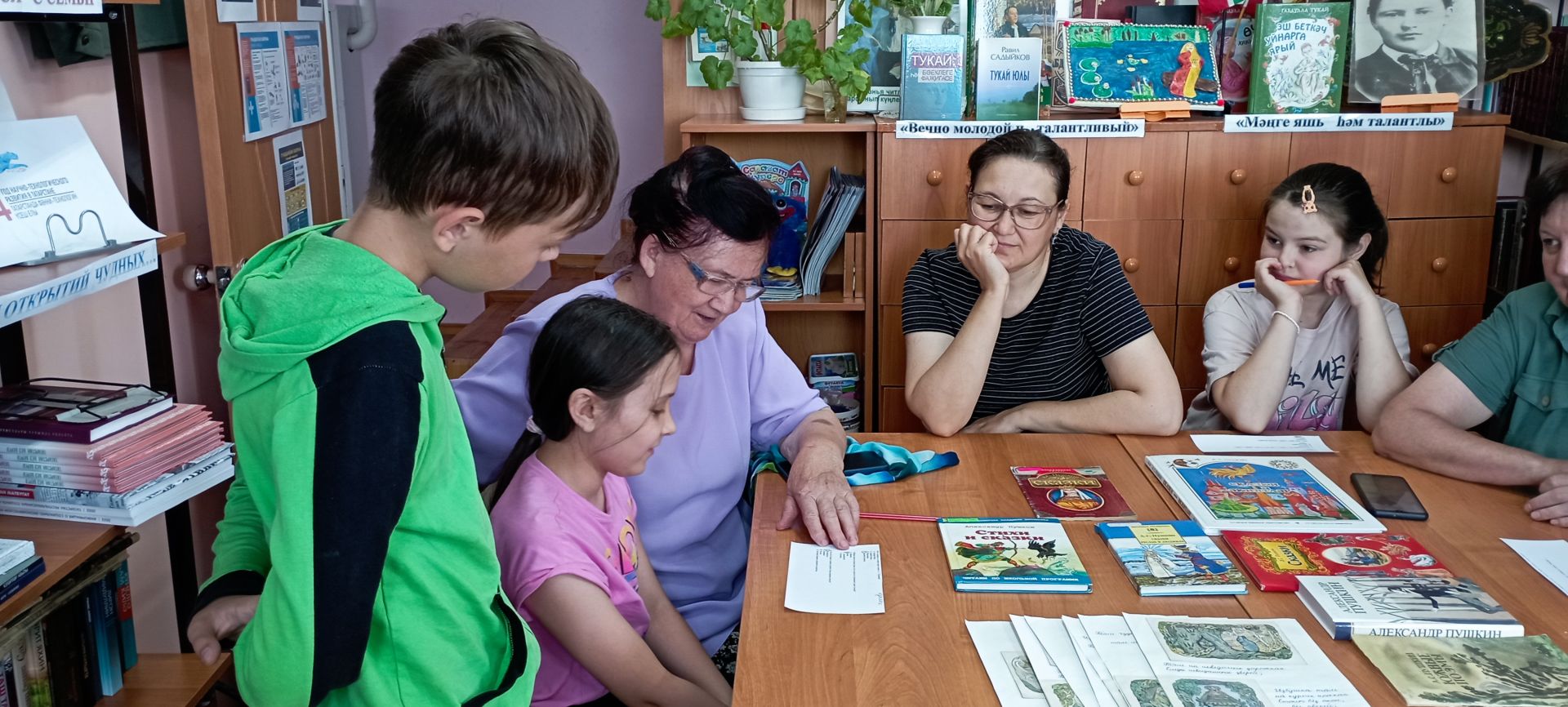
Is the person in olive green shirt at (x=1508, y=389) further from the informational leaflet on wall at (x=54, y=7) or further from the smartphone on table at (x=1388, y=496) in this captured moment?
the informational leaflet on wall at (x=54, y=7)

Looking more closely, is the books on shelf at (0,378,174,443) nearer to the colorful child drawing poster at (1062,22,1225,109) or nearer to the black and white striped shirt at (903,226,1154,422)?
the black and white striped shirt at (903,226,1154,422)

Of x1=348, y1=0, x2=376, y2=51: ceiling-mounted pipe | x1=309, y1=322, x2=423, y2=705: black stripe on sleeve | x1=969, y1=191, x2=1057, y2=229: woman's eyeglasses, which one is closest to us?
x1=309, y1=322, x2=423, y2=705: black stripe on sleeve

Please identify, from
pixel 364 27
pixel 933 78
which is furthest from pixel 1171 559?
pixel 364 27

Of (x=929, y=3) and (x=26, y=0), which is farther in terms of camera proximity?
(x=929, y=3)

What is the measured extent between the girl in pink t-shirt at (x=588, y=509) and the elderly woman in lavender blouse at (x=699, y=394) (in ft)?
0.57

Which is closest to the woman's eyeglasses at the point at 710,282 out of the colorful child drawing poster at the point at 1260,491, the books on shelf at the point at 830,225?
the colorful child drawing poster at the point at 1260,491

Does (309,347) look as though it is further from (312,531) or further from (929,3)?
(929,3)

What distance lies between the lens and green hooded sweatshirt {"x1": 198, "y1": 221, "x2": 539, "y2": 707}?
3.01 ft

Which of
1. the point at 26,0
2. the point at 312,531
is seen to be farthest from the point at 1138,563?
the point at 26,0

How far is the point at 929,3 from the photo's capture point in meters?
3.08

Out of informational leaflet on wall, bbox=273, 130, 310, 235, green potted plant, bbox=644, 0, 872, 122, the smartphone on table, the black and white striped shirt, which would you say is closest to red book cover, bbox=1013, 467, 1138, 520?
the smartphone on table

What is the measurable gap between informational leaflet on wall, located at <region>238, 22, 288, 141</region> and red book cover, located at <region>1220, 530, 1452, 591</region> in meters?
2.08

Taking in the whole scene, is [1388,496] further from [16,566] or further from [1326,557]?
[16,566]

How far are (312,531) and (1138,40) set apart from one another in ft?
8.69
